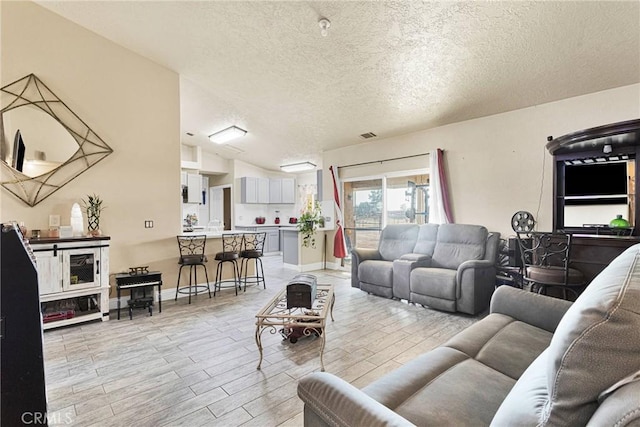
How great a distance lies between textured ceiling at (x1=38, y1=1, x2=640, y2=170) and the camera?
2.77 metres

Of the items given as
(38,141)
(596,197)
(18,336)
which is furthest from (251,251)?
(596,197)

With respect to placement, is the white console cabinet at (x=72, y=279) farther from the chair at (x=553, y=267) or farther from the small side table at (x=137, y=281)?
the chair at (x=553, y=267)

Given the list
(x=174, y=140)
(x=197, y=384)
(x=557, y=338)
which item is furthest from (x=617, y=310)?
(x=174, y=140)

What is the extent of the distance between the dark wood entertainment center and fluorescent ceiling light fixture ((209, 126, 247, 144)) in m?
5.29

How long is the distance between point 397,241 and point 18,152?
16.8 feet

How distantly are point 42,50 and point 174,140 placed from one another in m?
1.68

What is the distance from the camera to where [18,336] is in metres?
1.19

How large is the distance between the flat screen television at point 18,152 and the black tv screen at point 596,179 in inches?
258

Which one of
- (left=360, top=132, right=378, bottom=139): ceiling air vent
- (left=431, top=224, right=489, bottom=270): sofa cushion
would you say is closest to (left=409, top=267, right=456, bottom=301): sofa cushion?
(left=431, top=224, right=489, bottom=270): sofa cushion

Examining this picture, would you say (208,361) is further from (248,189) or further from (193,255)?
(248,189)

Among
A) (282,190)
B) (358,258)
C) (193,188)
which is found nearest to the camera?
(358,258)

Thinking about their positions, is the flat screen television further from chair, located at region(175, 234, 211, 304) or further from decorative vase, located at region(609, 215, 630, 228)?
decorative vase, located at region(609, 215, 630, 228)

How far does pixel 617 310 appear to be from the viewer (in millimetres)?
674

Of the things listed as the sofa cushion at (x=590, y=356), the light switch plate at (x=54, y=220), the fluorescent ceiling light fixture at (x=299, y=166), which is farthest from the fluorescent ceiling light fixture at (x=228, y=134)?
the sofa cushion at (x=590, y=356)
